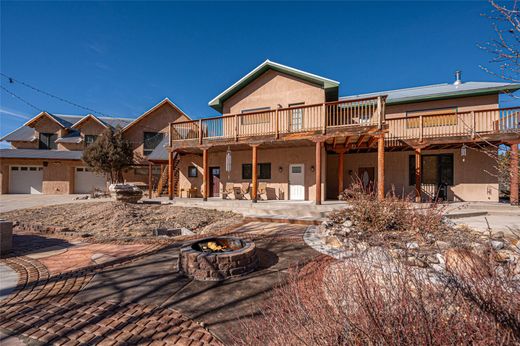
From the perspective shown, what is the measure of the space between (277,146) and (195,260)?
29.4 ft

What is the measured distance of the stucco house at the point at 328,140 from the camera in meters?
10.1

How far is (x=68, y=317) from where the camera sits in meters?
2.66

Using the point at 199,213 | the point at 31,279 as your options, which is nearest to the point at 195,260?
the point at 31,279

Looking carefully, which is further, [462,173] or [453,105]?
[453,105]

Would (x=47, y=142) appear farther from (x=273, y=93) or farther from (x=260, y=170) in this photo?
(x=273, y=93)

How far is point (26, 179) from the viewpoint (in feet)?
65.2

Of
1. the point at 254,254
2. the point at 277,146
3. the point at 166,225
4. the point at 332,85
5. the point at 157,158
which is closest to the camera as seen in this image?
the point at 254,254

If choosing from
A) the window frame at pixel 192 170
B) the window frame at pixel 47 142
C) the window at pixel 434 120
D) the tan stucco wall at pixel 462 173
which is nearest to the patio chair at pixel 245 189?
the window frame at pixel 192 170

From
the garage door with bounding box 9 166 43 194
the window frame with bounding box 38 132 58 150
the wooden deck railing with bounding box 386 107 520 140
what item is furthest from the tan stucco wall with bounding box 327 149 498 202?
the window frame with bounding box 38 132 58 150

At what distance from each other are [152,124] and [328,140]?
60.8 feet

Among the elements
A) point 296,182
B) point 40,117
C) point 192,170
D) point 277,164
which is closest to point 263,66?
point 277,164

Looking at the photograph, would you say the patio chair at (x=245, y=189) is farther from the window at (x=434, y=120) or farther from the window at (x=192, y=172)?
the window at (x=434, y=120)

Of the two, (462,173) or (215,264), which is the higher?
(462,173)

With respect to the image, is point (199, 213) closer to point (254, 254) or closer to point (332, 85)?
point (254, 254)
